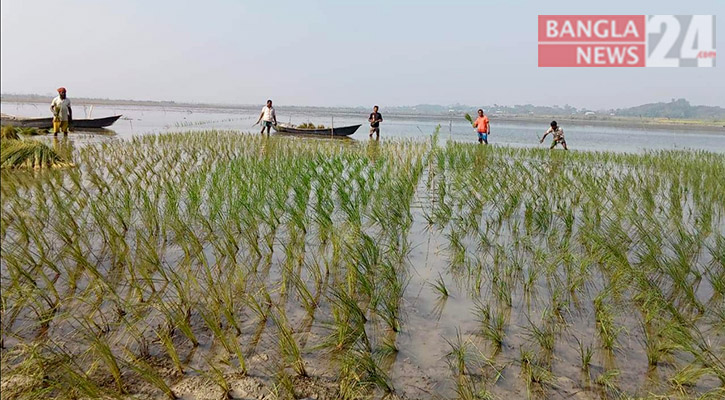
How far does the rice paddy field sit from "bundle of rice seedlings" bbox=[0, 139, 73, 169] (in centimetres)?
8

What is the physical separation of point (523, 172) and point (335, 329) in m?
5.84

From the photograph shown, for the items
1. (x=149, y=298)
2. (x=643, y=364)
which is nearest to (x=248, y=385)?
(x=149, y=298)

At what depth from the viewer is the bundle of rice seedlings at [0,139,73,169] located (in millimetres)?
1748

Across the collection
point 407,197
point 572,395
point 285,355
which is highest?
point 407,197

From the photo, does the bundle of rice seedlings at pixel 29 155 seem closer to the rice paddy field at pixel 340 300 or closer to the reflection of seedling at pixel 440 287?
the rice paddy field at pixel 340 300

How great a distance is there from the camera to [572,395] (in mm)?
1780

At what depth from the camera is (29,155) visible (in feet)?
6.93

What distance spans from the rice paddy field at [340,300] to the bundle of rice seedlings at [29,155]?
3.0 inches

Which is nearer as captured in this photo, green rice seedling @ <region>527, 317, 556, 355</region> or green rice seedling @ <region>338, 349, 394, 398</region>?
green rice seedling @ <region>338, 349, 394, 398</region>

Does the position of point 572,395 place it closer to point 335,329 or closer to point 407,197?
point 335,329

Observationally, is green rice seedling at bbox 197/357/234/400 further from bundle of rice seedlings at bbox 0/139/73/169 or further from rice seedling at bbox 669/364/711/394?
rice seedling at bbox 669/364/711/394

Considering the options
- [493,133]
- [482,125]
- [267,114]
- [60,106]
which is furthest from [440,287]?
[493,133]

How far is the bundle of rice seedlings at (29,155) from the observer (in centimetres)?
175

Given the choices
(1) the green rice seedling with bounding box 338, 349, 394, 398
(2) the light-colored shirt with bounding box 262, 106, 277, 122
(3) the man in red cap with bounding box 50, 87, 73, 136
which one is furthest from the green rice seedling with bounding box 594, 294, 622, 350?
(2) the light-colored shirt with bounding box 262, 106, 277, 122
